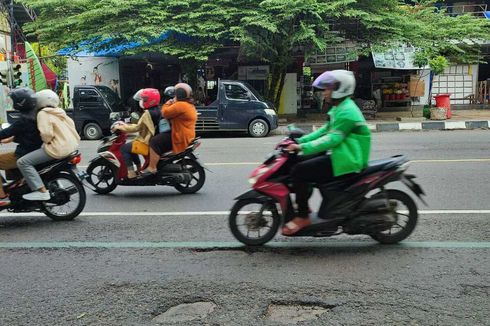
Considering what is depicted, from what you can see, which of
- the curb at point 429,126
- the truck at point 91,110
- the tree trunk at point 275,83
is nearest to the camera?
the truck at point 91,110

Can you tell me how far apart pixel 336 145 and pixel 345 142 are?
0.11 metres

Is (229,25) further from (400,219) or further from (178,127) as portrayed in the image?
(400,219)

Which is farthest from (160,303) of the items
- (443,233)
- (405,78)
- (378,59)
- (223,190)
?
(405,78)

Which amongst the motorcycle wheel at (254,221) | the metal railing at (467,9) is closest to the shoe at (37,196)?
the motorcycle wheel at (254,221)

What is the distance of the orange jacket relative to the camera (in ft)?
22.9

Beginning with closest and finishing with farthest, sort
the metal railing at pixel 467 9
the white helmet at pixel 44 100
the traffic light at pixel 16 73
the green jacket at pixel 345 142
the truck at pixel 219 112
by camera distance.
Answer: the green jacket at pixel 345 142 → the white helmet at pixel 44 100 → the truck at pixel 219 112 → the traffic light at pixel 16 73 → the metal railing at pixel 467 9

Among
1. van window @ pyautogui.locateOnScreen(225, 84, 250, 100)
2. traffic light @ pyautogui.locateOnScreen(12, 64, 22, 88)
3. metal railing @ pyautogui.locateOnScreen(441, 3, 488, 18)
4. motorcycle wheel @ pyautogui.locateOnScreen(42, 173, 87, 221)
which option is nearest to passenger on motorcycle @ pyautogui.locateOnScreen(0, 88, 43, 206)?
motorcycle wheel @ pyautogui.locateOnScreen(42, 173, 87, 221)

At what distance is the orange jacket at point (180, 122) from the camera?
6988 millimetres

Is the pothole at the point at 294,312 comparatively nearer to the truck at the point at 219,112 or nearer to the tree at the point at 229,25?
the truck at the point at 219,112

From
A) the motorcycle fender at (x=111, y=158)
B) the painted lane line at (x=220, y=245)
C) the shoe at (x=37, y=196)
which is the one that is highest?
the motorcycle fender at (x=111, y=158)

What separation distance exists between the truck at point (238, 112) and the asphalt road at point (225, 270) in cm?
879

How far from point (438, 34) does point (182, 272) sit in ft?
56.9

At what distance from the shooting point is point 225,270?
4230mm

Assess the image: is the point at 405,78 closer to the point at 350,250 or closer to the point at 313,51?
the point at 313,51
